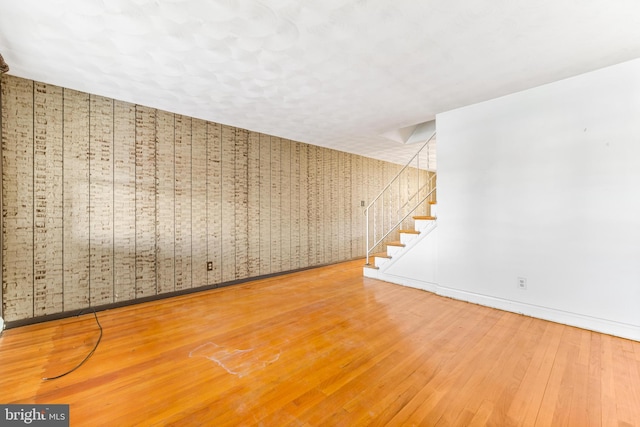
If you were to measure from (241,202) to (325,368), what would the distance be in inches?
128

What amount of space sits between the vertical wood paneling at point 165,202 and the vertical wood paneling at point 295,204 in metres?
2.17

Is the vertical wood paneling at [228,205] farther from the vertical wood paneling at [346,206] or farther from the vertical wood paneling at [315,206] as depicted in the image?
the vertical wood paneling at [346,206]

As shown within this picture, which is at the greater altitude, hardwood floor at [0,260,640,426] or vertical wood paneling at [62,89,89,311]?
vertical wood paneling at [62,89,89,311]

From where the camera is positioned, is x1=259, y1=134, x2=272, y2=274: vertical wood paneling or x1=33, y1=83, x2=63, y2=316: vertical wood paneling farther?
x1=259, y1=134, x2=272, y2=274: vertical wood paneling

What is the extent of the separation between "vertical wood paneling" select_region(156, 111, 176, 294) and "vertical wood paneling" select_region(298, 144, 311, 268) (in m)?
2.40

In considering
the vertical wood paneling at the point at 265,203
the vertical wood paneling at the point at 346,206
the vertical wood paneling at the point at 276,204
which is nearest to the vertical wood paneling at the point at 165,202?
the vertical wood paneling at the point at 265,203

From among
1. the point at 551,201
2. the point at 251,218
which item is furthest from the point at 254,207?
the point at 551,201

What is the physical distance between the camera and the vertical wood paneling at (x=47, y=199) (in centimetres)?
289

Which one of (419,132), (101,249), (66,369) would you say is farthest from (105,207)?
(419,132)

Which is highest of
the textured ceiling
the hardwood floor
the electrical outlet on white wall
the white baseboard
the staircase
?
the textured ceiling

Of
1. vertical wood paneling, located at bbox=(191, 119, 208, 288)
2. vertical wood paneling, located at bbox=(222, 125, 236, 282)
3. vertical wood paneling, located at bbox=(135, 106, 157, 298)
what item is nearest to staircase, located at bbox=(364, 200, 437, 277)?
vertical wood paneling, located at bbox=(222, 125, 236, 282)

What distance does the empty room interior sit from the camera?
1794mm

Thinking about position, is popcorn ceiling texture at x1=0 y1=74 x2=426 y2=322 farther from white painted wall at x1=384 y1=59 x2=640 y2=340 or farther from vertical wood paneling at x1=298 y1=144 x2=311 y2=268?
white painted wall at x1=384 y1=59 x2=640 y2=340

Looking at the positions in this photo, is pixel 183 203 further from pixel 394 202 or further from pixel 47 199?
pixel 394 202
